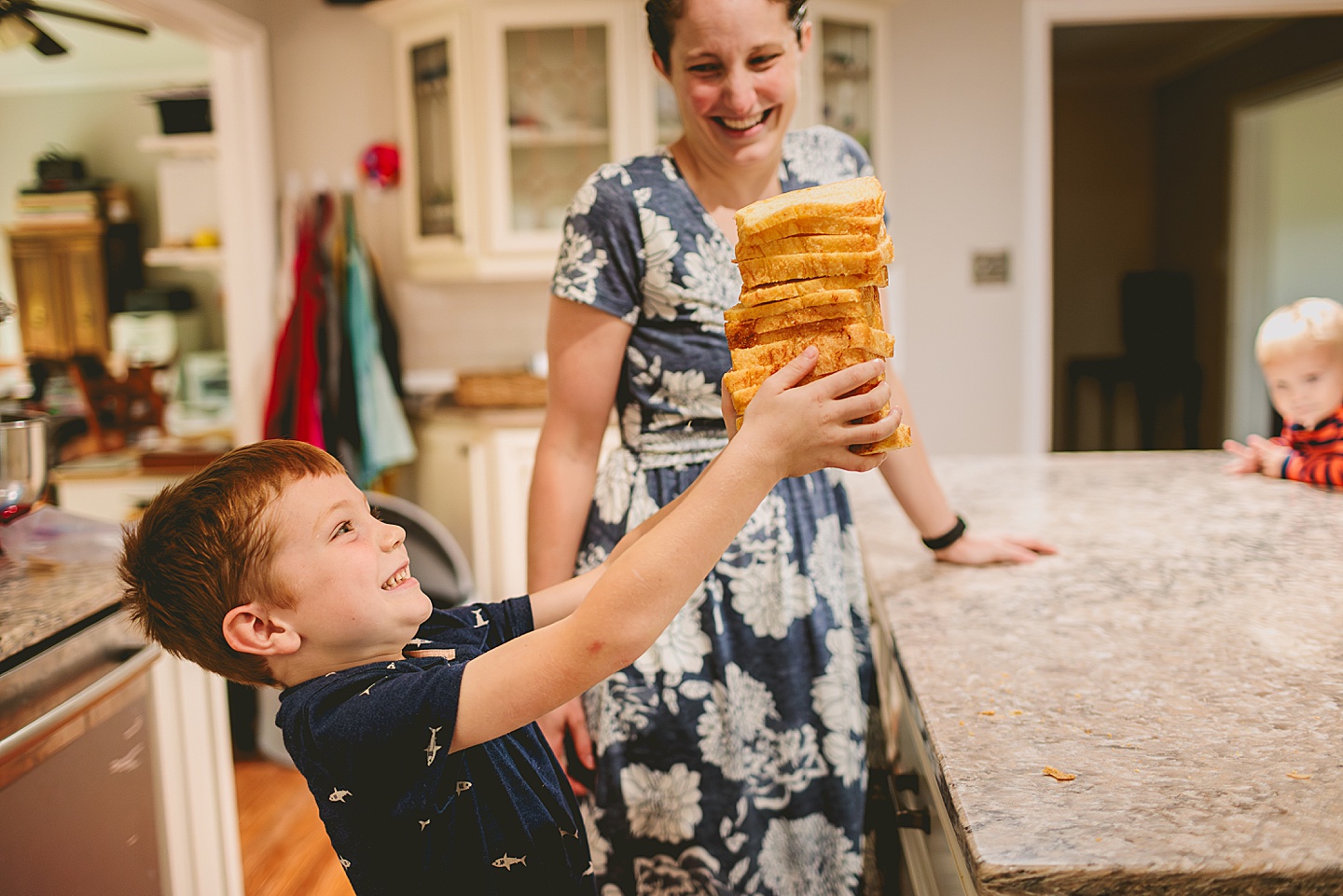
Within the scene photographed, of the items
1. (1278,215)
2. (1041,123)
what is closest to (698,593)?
(1041,123)

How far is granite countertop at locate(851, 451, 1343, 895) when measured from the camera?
0.59 meters

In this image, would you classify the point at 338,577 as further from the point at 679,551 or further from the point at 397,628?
Result: the point at 679,551

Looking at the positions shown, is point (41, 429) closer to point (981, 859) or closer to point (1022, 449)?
point (981, 859)

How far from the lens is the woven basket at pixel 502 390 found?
3.28 meters

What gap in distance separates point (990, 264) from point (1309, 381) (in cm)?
230

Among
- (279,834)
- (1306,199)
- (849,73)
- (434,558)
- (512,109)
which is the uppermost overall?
(849,73)

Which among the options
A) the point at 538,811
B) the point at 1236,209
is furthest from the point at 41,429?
the point at 1236,209

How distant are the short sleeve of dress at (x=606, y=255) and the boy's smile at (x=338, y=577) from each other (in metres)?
0.39

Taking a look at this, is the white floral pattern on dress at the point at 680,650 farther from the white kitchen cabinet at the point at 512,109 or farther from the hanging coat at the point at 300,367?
the white kitchen cabinet at the point at 512,109

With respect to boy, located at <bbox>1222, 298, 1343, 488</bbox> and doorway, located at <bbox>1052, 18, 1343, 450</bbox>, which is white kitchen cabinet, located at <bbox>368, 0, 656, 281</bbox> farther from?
doorway, located at <bbox>1052, 18, 1343, 450</bbox>

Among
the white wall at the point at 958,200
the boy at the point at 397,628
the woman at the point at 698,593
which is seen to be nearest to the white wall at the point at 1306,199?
the white wall at the point at 958,200

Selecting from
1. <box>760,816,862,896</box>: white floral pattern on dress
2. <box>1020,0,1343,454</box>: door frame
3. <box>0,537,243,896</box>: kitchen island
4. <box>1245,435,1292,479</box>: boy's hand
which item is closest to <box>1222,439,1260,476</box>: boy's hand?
<box>1245,435,1292,479</box>: boy's hand

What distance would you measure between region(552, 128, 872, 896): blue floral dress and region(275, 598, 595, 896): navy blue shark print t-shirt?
0.71 feet

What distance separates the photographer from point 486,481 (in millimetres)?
3316
